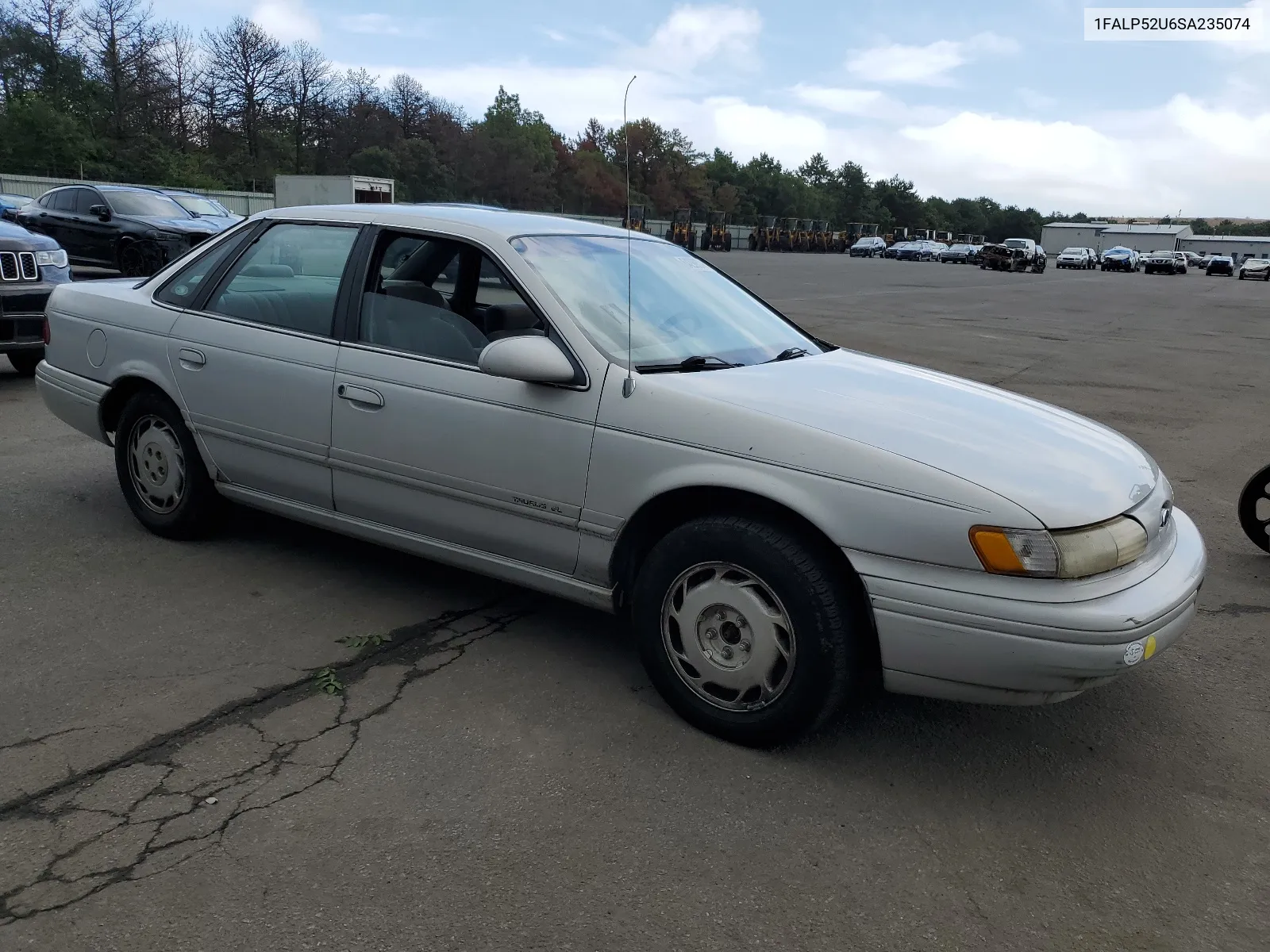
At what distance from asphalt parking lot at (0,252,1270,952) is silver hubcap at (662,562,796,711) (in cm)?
19

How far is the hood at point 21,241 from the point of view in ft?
27.0

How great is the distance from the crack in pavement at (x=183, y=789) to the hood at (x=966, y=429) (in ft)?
4.86

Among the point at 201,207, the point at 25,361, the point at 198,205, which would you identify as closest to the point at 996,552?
the point at 25,361

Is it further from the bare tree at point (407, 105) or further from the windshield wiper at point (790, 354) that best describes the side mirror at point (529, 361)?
the bare tree at point (407, 105)

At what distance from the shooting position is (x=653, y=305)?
3824 millimetres

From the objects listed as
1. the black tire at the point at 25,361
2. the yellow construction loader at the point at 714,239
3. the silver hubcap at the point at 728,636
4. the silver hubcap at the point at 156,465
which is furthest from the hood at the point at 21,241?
the yellow construction loader at the point at 714,239

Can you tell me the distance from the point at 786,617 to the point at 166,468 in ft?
10.0

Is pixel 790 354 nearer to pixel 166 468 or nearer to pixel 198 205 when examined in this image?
pixel 166 468

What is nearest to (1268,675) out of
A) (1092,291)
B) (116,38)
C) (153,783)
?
(153,783)

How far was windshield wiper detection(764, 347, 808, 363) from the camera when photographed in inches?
150

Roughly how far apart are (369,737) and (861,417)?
69.7 inches

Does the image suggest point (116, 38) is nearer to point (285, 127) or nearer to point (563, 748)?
point (285, 127)

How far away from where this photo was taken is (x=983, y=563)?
273cm

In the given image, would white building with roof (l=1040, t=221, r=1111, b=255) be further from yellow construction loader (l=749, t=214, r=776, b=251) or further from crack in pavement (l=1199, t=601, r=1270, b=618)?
crack in pavement (l=1199, t=601, r=1270, b=618)
